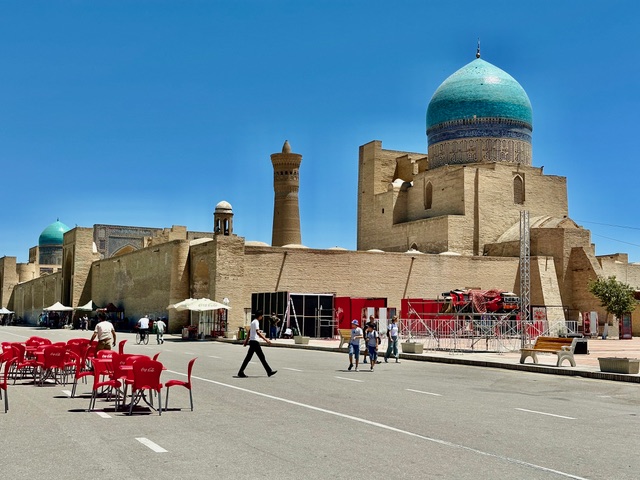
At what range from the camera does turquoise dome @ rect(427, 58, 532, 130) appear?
5010 centimetres

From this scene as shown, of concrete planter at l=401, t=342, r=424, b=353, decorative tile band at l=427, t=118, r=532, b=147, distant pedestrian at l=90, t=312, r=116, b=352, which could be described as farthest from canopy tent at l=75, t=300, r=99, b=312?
distant pedestrian at l=90, t=312, r=116, b=352

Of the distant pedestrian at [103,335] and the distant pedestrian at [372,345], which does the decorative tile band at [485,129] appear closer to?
the distant pedestrian at [372,345]

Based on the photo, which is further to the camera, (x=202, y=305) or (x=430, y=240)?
(x=430, y=240)

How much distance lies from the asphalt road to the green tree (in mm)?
29694

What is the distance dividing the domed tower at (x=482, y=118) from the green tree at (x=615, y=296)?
37.0ft

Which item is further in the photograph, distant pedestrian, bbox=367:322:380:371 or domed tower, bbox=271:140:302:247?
domed tower, bbox=271:140:302:247

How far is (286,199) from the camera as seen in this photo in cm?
5172

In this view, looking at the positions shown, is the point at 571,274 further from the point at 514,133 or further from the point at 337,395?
the point at 337,395

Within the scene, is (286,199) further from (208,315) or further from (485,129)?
(208,315)

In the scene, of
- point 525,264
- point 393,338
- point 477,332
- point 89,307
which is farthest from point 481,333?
point 89,307

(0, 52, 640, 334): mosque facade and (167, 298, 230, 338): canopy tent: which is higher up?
(0, 52, 640, 334): mosque facade

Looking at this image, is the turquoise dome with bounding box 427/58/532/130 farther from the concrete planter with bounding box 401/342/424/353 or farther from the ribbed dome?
the concrete planter with bounding box 401/342/424/353

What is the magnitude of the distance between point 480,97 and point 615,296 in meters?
15.1

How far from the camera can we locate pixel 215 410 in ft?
33.6
